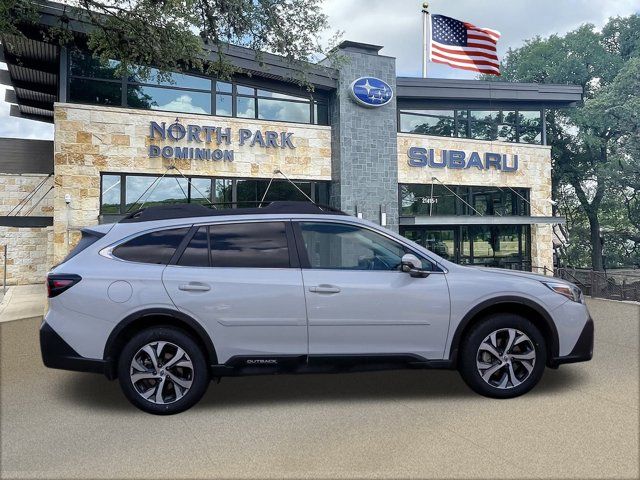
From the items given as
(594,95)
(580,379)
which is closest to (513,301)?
(580,379)

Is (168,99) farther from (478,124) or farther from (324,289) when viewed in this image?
(324,289)

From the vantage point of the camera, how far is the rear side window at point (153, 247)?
4.67 meters

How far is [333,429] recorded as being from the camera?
4.15 metres

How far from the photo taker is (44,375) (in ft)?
19.5

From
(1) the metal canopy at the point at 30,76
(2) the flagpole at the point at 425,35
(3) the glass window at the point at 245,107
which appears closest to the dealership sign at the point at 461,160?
(2) the flagpole at the point at 425,35

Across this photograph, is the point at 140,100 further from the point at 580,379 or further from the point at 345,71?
the point at 580,379

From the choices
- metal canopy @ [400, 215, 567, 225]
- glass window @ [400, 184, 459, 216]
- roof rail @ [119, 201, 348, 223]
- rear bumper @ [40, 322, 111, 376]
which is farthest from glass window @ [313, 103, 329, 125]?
rear bumper @ [40, 322, 111, 376]

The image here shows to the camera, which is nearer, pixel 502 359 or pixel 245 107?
pixel 502 359

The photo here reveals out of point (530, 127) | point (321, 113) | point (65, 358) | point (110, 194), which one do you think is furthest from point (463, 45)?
point (65, 358)

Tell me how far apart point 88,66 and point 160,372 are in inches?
474

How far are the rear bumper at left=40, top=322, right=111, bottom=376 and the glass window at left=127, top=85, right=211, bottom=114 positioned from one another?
11319 mm

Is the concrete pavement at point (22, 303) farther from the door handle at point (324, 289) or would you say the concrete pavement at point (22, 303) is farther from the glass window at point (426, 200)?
the glass window at point (426, 200)

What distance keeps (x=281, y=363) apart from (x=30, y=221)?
13061 millimetres

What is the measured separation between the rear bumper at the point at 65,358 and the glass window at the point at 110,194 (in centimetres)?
1022
